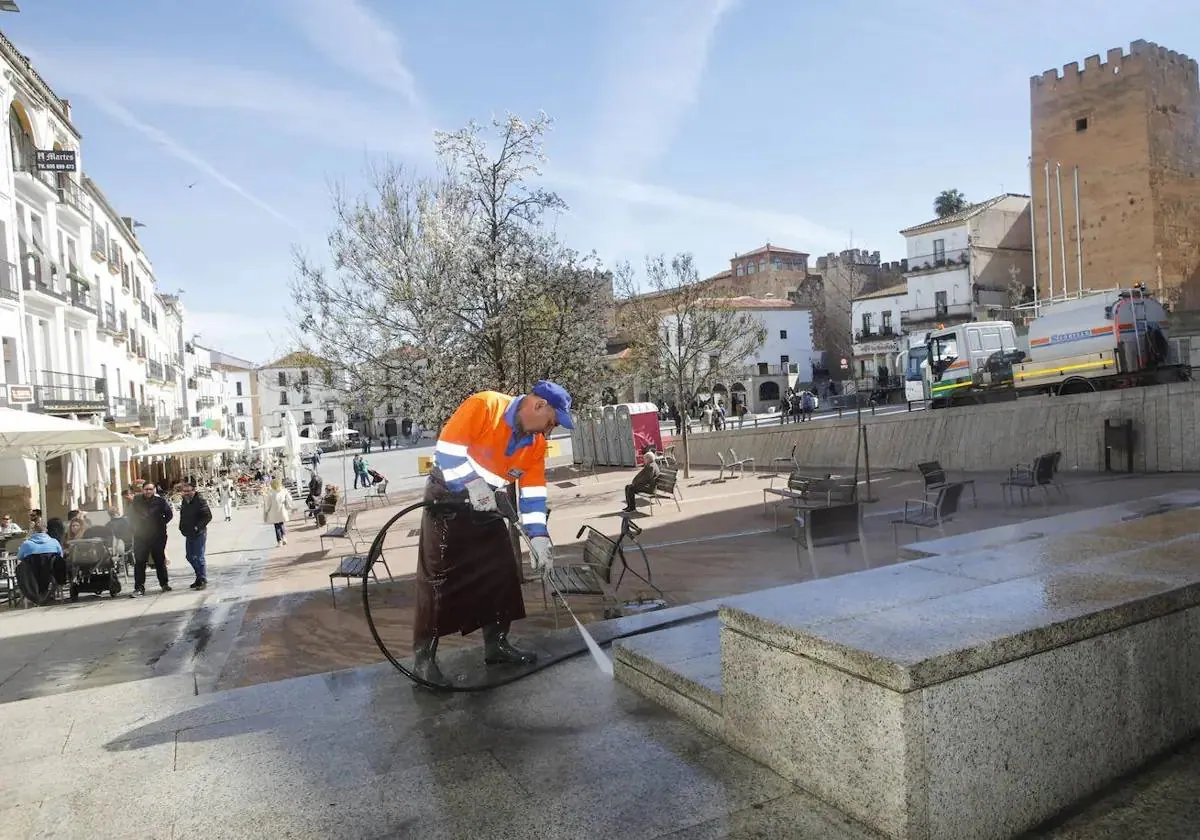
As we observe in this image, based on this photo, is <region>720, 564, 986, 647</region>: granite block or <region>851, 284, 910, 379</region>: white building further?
<region>851, 284, 910, 379</region>: white building

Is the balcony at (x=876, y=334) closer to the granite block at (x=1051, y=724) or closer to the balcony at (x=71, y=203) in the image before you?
the balcony at (x=71, y=203)

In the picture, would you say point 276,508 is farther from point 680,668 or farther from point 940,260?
point 940,260

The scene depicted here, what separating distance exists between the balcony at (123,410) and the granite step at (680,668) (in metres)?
27.3

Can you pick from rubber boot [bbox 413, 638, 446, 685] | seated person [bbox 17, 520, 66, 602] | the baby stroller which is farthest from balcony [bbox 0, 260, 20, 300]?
rubber boot [bbox 413, 638, 446, 685]

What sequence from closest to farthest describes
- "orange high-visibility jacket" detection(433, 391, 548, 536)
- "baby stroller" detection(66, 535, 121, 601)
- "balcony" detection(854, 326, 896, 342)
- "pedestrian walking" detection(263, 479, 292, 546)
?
"orange high-visibility jacket" detection(433, 391, 548, 536) < "baby stroller" detection(66, 535, 121, 601) < "pedestrian walking" detection(263, 479, 292, 546) < "balcony" detection(854, 326, 896, 342)

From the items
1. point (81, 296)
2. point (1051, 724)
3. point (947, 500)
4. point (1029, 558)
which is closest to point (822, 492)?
point (947, 500)

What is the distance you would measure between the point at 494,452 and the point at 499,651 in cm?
106

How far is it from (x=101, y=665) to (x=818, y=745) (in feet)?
21.1

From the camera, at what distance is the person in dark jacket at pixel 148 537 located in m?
10.4

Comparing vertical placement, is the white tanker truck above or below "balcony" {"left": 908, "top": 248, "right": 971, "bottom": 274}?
below

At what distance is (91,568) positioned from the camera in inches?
408

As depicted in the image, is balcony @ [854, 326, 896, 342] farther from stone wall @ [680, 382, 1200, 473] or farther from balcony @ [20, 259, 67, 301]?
balcony @ [20, 259, 67, 301]

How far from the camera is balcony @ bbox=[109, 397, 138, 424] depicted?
27297 millimetres

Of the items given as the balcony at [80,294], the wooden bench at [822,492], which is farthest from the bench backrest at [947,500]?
the balcony at [80,294]
